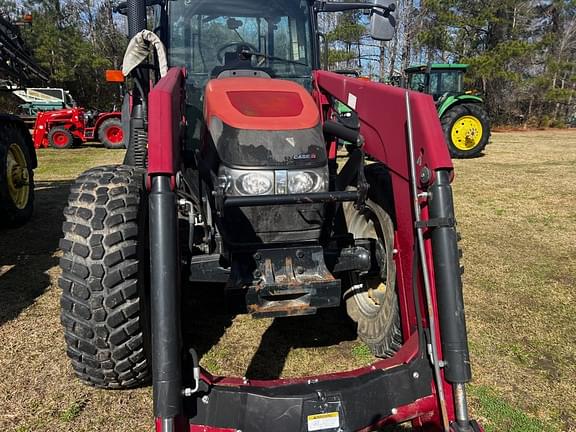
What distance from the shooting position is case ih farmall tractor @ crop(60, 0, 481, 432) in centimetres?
189

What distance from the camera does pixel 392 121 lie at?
2.37 metres

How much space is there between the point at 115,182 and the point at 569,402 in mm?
2566

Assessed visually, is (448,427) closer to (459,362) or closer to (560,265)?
(459,362)

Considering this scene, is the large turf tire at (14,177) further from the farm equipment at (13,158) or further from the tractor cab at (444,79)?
the tractor cab at (444,79)

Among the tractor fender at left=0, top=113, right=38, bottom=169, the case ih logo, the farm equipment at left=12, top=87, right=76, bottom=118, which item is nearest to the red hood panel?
the case ih logo

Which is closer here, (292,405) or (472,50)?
(292,405)

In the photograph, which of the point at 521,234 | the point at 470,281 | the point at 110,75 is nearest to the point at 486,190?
the point at 521,234

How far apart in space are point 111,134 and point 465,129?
9458 mm

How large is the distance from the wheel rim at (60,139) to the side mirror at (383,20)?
42.7 ft

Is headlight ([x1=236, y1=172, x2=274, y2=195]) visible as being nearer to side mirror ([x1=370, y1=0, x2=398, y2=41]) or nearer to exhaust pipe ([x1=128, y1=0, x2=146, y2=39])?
exhaust pipe ([x1=128, y1=0, x2=146, y2=39])

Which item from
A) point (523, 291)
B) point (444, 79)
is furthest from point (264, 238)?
point (444, 79)

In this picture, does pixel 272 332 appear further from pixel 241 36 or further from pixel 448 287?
pixel 241 36

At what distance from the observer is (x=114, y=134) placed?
562 inches

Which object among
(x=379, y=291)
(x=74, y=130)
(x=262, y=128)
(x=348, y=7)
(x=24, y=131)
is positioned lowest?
(x=379, y=291)
